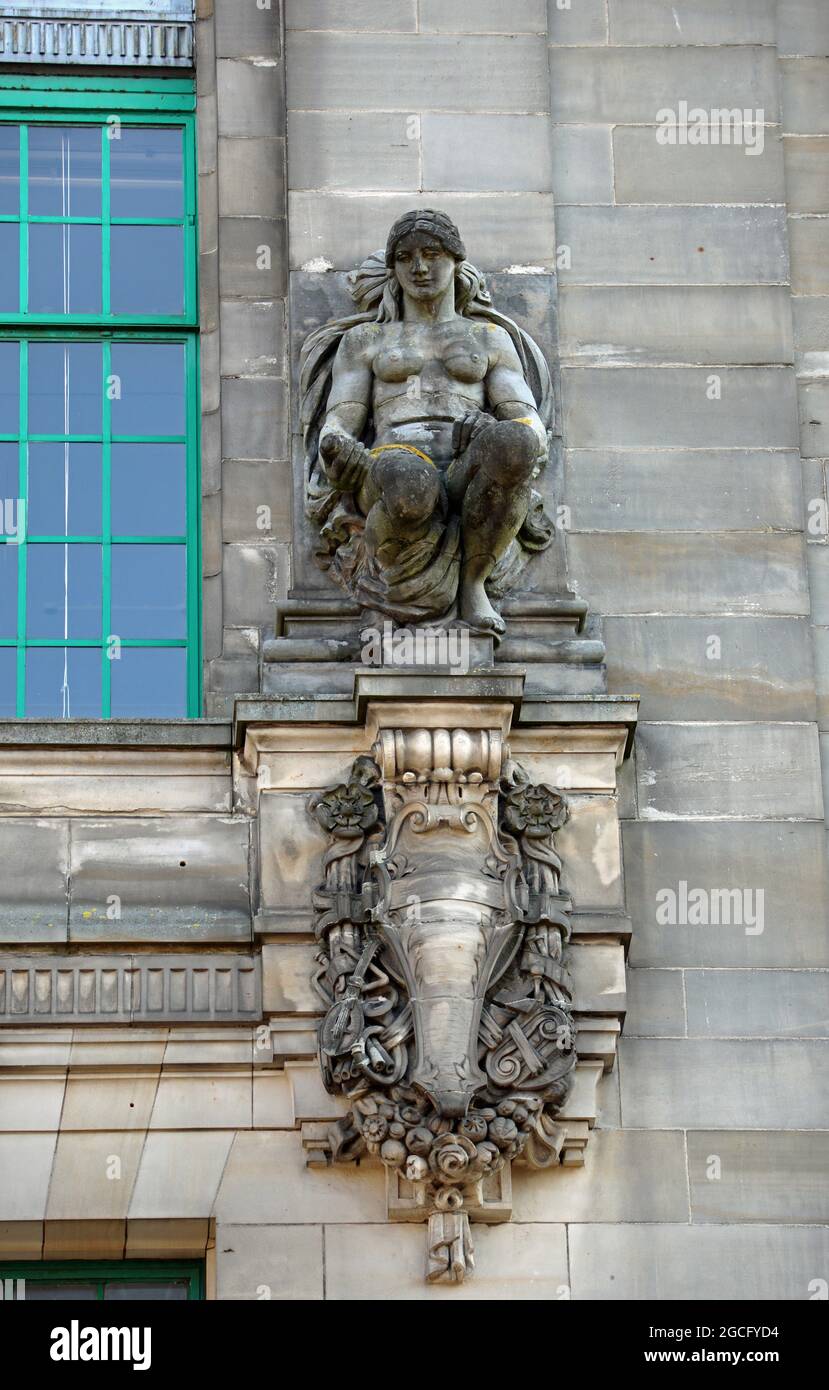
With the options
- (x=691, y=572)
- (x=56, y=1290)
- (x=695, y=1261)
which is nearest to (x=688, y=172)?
(x=691, y=572)

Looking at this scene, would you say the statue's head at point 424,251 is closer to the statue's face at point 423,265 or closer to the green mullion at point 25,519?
the statue's face at point 423,265

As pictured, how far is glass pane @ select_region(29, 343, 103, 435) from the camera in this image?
16.3m

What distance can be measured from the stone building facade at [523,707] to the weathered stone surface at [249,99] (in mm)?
24

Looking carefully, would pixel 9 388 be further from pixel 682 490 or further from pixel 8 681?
pixel 682 490

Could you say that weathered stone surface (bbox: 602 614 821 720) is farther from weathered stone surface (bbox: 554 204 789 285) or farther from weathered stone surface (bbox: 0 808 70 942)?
weathered stone surface (bbox: 0 808 70 942)

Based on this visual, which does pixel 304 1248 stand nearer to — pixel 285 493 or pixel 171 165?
pixel 285 493

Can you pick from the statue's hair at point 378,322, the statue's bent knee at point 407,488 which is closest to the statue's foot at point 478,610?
the statue's bent knee at point 407,488

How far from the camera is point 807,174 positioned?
16.7 meters

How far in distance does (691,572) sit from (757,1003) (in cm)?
231

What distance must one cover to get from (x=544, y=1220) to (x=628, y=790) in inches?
87.5

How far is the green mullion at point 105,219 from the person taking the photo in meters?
16.5

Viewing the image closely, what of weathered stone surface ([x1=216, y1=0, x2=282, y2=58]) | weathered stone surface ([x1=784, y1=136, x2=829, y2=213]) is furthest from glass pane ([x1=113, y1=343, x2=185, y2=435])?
weathered stone surface ([x1=784, y1=136, x2=829, y2=213])
